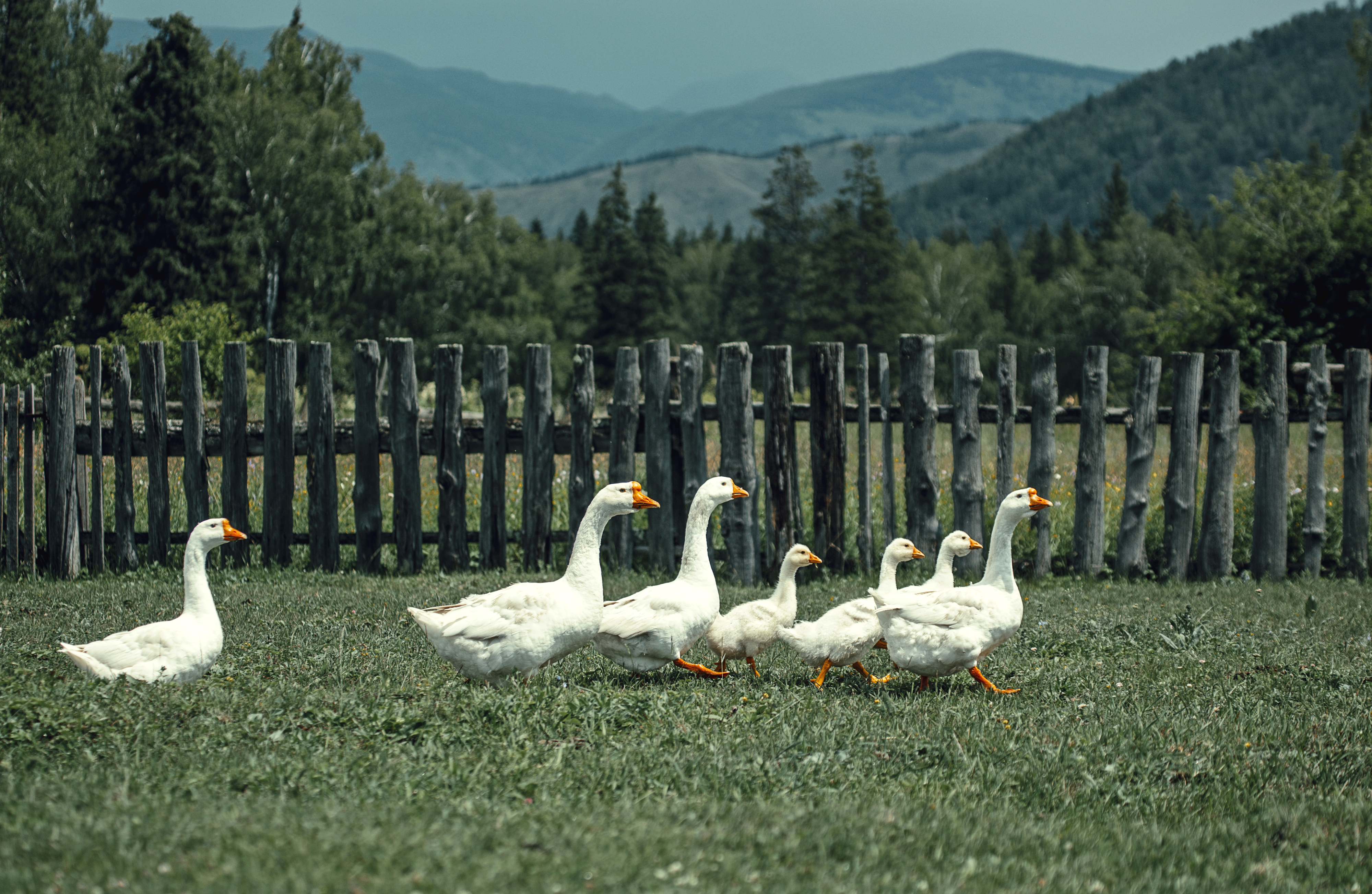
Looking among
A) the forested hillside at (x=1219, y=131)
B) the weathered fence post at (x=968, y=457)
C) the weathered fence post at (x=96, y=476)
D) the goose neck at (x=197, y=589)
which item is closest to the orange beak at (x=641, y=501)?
the goose neck at (x=197, y=589)

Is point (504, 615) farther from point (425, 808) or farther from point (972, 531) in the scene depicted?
point (972, 531)

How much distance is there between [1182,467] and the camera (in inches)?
428

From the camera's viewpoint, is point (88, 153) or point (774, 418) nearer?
point (774, 418)

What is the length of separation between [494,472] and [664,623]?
16.8 feet

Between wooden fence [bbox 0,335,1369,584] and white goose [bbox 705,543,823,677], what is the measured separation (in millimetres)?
3823

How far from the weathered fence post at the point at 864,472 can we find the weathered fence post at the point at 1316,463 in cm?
361

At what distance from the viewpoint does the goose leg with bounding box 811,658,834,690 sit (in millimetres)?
6492

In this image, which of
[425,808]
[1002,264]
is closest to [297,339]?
[425,808]

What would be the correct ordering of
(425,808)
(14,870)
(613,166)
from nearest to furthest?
(14,870), (425,808), (613,166)

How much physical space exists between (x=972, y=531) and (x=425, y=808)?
7.87m

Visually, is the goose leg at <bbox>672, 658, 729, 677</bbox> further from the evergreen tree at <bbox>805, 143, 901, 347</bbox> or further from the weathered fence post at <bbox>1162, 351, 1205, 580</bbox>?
the evergreen tree at <bbox>805, 143, 901, 347</bbox>

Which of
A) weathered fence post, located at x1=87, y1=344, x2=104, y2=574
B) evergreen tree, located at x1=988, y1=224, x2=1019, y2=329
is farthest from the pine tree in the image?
weathered fence post, located at x1=87, y1=344, x2=104, y2=574

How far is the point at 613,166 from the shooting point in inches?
2367

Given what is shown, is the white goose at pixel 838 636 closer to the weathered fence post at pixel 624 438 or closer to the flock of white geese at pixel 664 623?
the flock of white geese at pixel 664 623
